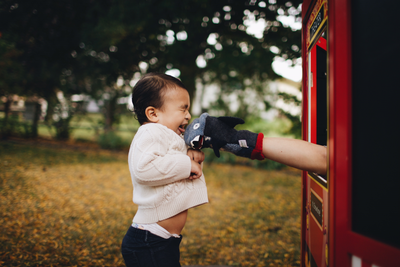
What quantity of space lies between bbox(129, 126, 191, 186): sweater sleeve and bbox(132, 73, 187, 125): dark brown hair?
20 cm

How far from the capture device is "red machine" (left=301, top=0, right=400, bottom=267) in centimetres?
88

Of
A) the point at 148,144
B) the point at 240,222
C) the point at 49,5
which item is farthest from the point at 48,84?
the point at 148,144

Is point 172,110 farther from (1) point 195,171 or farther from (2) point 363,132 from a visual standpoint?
(2) point 363,132

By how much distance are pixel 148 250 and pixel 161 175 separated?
43 centimetres

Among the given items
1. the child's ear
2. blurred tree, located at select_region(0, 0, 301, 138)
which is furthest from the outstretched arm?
blurred tree, located at select_region(0, 0, 301, 138)

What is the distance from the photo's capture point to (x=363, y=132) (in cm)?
92

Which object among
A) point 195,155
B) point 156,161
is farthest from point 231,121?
point 156,161

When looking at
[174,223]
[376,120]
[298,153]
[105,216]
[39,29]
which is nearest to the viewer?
[376,120]

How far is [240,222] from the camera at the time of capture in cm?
413

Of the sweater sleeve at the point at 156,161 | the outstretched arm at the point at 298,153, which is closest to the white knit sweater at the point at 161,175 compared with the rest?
the sweater sleeve at the point at 156,161

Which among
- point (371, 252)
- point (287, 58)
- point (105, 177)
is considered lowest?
point (105, 177)

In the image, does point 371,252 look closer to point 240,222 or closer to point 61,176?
point 240,222

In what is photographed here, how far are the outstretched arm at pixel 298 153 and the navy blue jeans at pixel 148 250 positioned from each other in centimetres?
75

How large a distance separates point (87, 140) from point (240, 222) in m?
7.14
